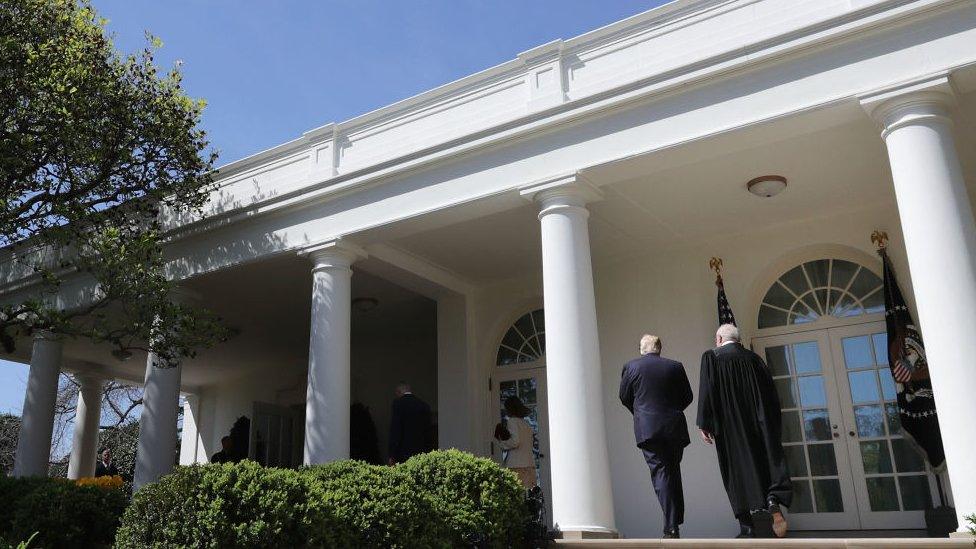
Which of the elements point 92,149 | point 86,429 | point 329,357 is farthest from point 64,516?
point 86,429

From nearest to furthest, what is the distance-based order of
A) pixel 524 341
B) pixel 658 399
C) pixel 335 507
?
pixel 335 507
pixel 658 399
pixel 524 341

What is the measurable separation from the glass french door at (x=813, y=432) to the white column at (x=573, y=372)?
3228mm

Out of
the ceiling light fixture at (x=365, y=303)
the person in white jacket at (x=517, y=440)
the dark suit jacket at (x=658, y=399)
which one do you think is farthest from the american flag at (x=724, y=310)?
the ceiling light fixture at (x=365, y=303)

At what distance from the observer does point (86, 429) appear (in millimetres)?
16391

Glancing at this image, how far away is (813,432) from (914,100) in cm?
432

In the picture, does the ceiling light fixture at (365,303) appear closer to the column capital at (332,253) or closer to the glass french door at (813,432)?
the column capital at (332,253)

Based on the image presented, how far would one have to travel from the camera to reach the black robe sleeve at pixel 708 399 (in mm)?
6684

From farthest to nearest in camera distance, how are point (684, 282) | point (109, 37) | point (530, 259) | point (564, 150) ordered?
point (530, 259)
point (684, 282)
point (109, 37)
point (564, 150)

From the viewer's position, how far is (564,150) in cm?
782

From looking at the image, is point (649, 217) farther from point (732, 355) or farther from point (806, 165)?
point (732, 355)

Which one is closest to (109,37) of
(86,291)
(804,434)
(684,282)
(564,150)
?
(86,291)

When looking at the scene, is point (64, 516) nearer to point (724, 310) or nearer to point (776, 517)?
point (776, 517)

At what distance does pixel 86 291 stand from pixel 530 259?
646 cm

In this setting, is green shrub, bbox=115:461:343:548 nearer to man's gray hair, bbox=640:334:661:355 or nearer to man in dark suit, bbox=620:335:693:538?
man in dark suit, bbox=620:335:693:538
